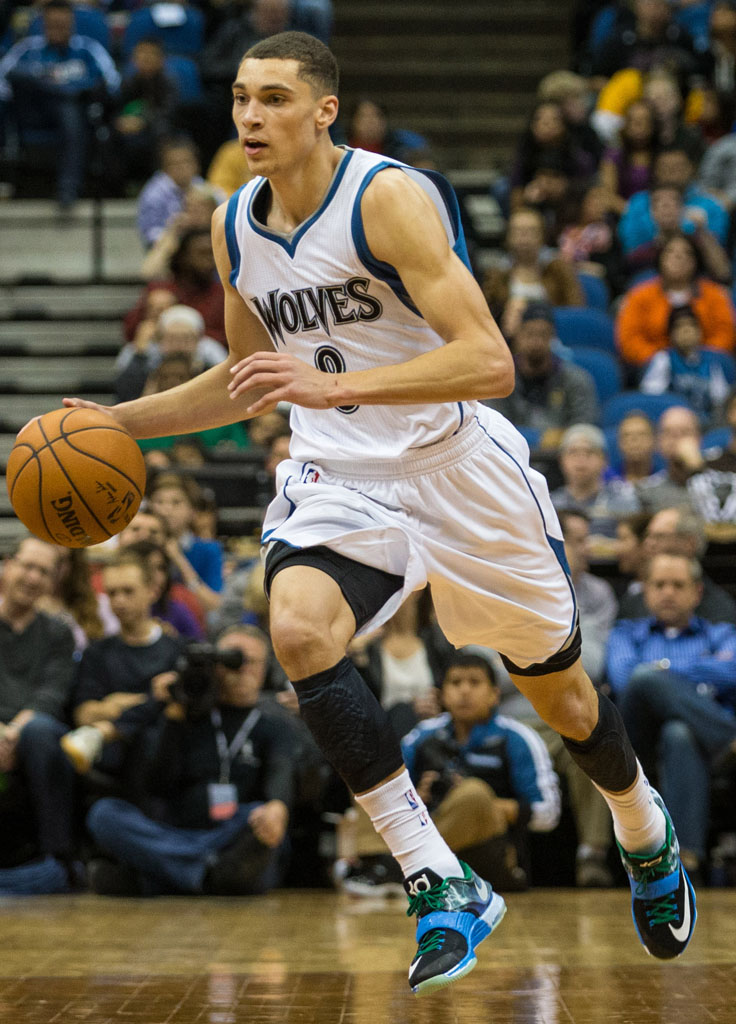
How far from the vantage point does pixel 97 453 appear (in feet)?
13.5

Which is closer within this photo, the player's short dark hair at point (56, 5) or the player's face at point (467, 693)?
the player's face at point (467, 693)

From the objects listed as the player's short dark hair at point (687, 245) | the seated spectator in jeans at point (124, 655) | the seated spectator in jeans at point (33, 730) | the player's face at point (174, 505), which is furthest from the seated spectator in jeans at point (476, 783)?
the player's short dark hair at point (687, 245)

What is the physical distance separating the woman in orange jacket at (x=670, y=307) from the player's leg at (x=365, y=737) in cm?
746

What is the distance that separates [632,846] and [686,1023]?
679mm

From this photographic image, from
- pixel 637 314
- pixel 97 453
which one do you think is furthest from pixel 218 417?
pixel 637 314

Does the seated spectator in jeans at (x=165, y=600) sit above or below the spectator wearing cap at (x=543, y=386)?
below

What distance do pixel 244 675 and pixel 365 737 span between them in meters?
3.79

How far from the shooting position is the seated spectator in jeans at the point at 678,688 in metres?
7.14

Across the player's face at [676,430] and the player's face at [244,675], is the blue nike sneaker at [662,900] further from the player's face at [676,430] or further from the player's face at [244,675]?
the player's face at [676,430]

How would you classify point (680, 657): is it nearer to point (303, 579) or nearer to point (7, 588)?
point (7, 588)

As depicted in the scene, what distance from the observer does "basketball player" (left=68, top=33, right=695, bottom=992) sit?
373cm

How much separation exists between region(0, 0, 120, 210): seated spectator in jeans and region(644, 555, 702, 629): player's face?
717 cm

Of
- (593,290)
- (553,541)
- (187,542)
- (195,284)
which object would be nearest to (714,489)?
(187,542)

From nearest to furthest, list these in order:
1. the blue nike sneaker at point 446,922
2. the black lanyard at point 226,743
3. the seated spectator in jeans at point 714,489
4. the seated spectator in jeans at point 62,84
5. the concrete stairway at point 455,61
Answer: the blue nike sneaker at point 446,922, the black lanyard at point 226,743, the seated spectator in jeans at point 714,489, the seated spectator in jeans at point 62,84, the concrete stairway at point 455,61
